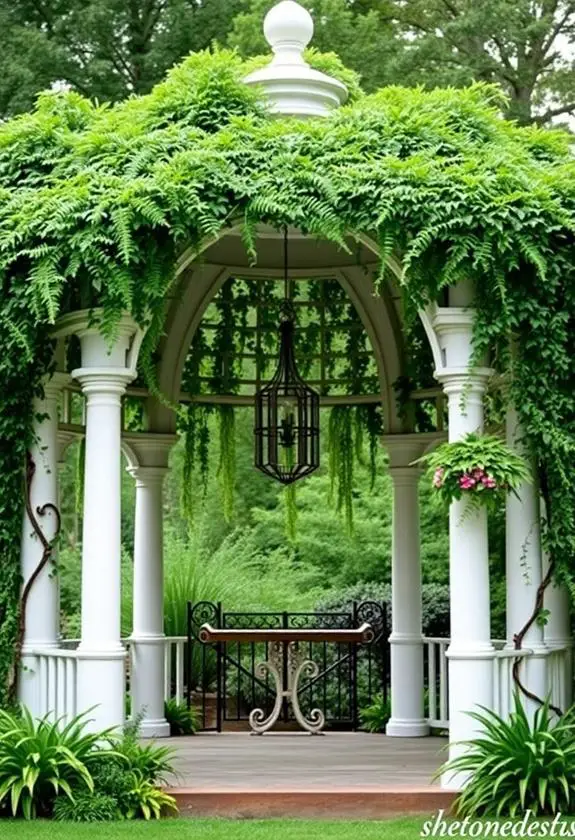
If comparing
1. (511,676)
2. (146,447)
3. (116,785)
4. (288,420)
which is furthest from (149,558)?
(511,676)

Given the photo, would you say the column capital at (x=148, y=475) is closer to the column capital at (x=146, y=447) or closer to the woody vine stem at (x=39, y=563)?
the column capital at (x=146, y=447)

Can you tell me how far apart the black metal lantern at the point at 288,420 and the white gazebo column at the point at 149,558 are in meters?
2.07

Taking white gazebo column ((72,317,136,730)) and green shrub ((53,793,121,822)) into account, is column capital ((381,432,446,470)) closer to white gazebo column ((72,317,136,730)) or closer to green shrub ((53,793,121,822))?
white gazebo column ((72,317,136,730))

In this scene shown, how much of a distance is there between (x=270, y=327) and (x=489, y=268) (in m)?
5.58

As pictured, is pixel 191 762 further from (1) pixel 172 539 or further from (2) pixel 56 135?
(1) pixel 172 539

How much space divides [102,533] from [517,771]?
3.01 m

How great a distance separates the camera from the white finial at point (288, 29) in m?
10.9

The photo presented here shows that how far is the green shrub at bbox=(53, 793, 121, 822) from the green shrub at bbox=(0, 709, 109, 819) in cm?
6

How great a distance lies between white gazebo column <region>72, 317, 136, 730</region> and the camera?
31.2 ft

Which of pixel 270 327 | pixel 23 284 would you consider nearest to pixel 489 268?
pixel 23 284

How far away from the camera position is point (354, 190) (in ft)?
30.5

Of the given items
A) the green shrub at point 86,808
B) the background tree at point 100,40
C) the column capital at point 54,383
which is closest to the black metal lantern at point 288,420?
the column capital at point 54,383

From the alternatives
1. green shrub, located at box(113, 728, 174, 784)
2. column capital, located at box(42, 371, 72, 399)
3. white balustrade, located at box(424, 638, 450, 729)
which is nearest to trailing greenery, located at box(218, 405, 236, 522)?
white balustrade, located at box(424, 638, 450, 729)

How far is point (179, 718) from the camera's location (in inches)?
541
